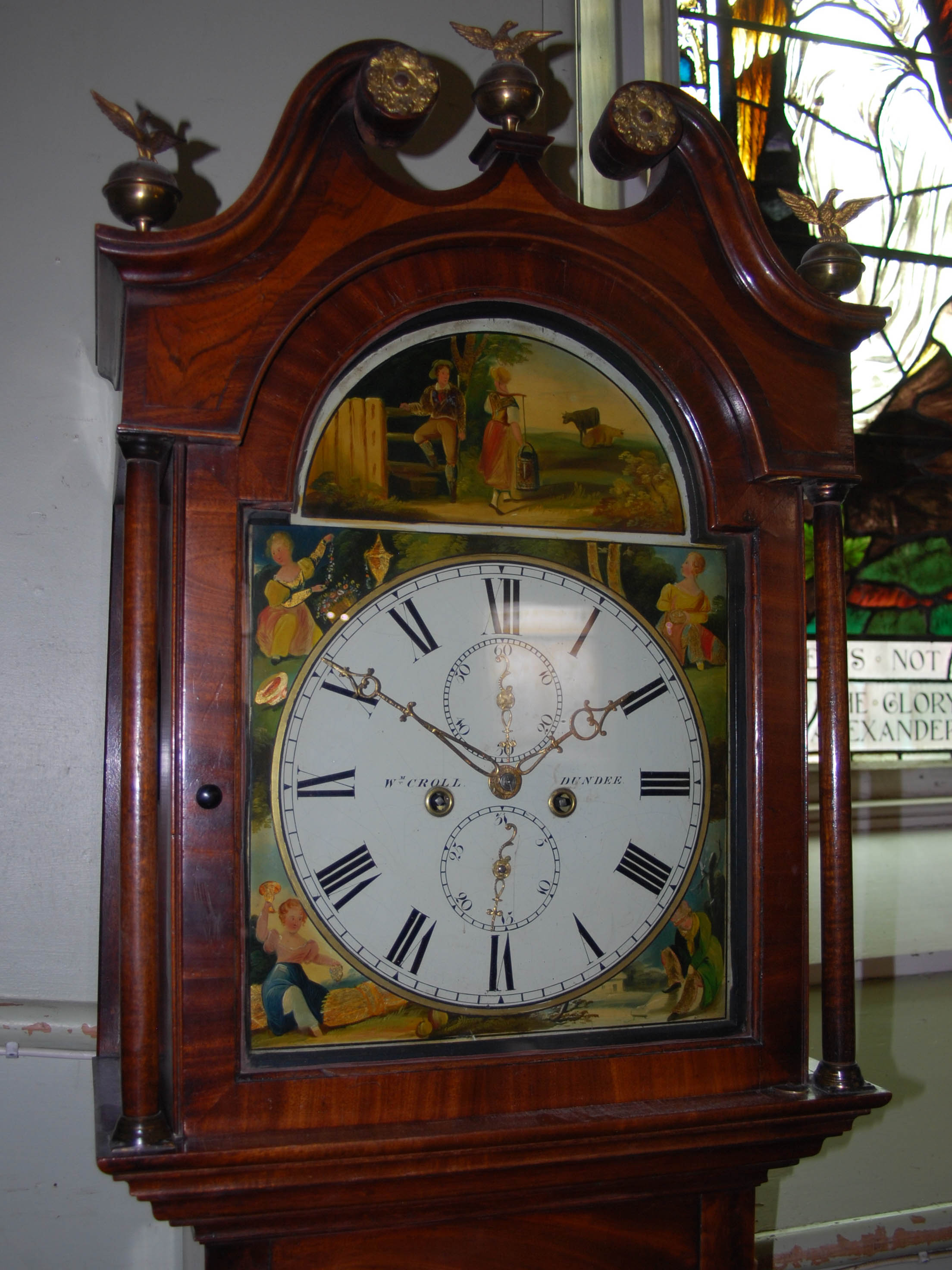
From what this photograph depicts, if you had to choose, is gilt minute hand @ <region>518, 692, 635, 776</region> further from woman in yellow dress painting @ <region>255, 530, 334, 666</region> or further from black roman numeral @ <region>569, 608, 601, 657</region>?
woman in yellow dress painting @ <region>255, 530, 334, 666</region>

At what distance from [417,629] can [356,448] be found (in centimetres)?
16

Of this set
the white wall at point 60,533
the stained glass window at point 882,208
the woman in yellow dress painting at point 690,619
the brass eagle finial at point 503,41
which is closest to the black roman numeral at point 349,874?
the woman in yellow dress painting at point 690,619

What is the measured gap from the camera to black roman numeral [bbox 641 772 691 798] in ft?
3.12

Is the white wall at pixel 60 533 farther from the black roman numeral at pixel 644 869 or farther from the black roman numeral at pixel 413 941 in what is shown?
the black roman numeral at pixel 644 869

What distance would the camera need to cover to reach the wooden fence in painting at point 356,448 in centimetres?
89

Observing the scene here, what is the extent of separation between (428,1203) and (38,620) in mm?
818

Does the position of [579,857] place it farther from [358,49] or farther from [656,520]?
[358,49]

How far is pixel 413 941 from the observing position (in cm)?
88

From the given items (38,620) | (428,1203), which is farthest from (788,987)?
(38,620)

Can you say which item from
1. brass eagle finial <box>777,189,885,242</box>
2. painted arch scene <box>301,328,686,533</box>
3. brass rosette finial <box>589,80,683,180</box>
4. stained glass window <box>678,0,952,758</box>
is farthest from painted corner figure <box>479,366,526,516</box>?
stained glass window <box>678,0,952,758</box>

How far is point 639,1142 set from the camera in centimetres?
88

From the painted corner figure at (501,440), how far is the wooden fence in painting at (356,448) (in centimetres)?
9

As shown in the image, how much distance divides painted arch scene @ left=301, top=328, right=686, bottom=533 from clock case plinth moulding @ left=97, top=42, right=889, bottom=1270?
31 millimetres

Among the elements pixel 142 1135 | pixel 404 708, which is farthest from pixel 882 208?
pixel 142 1135
